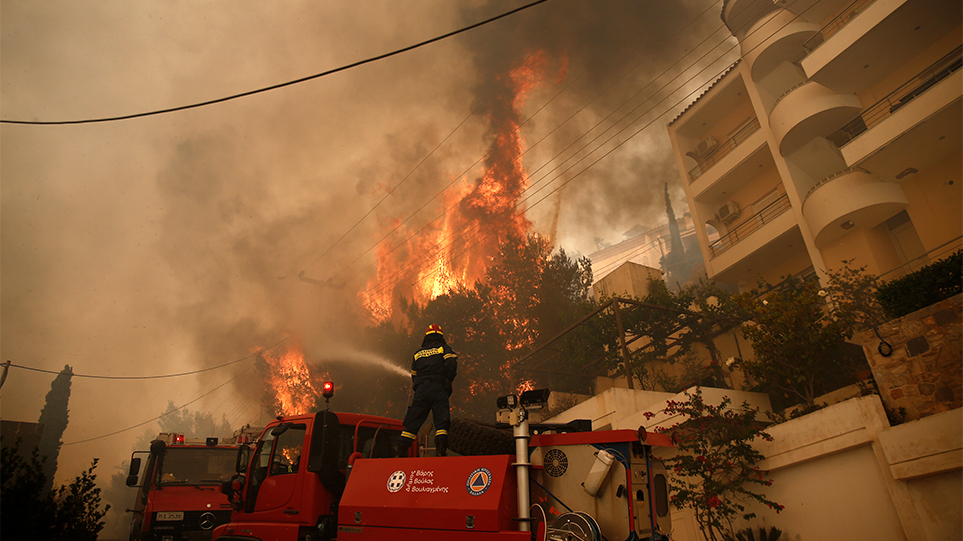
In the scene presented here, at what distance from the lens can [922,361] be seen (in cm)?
772

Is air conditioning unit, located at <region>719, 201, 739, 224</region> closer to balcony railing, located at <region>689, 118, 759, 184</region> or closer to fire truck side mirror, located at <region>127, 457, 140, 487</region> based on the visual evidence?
balcony railing, located at <region>689, 118, 759, 184</region>

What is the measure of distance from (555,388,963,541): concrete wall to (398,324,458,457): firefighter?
6.95m

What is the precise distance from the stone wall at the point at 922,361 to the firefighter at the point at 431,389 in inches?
291

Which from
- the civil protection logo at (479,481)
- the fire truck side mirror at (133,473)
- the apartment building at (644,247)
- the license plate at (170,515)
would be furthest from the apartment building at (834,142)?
the apartment building at (644,247)

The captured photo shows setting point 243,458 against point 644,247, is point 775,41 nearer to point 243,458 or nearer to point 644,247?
point 243,458

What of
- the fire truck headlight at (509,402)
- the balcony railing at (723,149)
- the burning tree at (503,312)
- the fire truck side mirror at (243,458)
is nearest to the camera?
the fire truck headlight at (509,402)

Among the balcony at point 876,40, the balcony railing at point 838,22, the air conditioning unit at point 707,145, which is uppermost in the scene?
the air conditioning unit at point 707,145

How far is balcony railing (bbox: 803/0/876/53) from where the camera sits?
17406 millimetres

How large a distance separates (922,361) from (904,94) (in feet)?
42.8

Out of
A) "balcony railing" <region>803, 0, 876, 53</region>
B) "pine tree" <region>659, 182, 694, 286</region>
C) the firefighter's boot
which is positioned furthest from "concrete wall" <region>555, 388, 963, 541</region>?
"pine tree" <region>659, 182, 694, 286</region>

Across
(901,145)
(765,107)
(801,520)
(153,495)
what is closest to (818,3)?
(765,107)

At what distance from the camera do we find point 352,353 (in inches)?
1352

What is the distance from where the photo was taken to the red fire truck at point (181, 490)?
999cm

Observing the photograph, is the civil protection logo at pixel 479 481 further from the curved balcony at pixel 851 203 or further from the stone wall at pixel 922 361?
the curved balcony at pixel 851 203
